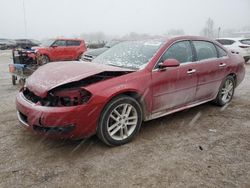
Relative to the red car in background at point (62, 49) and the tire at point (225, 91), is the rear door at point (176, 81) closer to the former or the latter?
the tire at point (225, 91)

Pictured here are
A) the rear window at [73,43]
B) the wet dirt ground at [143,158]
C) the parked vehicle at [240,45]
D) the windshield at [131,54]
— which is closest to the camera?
the wet dirt ground at [143,158]

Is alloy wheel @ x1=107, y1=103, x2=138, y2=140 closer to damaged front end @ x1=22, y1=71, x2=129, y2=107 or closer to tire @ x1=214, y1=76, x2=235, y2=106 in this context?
damaged front end @ x1=22, y1=71, x2=129, y2=107

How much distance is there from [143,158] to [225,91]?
3050 millimetres

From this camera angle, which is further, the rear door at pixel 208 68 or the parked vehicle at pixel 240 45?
the parked vehicle at pixel 240 45

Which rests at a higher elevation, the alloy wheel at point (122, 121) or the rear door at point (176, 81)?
the rear door at point (176, 81)

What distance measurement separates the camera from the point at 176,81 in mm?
4160

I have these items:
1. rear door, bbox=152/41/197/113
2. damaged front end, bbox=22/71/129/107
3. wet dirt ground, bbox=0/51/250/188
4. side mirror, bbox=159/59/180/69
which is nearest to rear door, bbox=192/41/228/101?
rear door, bbox=152/41/197/113

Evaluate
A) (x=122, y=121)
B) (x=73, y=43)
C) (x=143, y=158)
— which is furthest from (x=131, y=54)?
(x=73, y=43)

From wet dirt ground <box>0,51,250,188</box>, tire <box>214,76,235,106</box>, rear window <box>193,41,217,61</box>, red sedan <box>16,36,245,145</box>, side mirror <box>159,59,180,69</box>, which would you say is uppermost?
rear window <box>193,41,217,61</box>

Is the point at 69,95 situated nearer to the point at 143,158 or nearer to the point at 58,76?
the point at 58,76

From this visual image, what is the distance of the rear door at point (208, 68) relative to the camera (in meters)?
4.66

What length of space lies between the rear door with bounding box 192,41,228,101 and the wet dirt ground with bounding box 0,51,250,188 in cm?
61

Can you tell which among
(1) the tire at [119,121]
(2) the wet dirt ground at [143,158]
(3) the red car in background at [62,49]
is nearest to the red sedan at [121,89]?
(1) the tire at [119,121]

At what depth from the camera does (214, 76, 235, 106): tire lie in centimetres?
534
